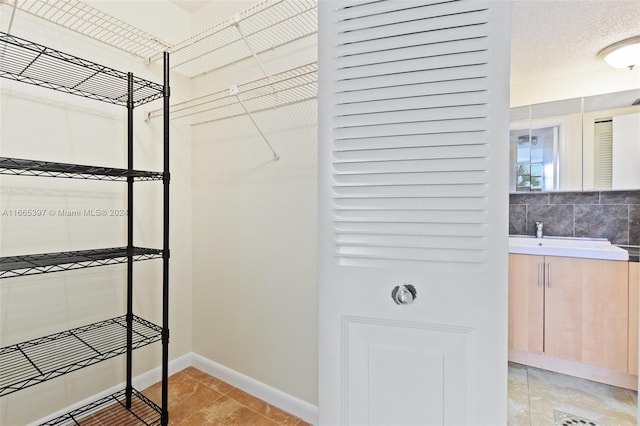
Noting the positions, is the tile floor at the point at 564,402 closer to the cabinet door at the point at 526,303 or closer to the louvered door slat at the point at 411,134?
the cabinet door at the point at 526,303

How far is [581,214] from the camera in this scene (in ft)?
8.26

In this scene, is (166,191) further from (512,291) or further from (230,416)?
(512,291)

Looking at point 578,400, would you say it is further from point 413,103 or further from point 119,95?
point 119,95

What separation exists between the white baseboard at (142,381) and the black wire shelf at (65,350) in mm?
238

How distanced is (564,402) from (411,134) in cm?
216

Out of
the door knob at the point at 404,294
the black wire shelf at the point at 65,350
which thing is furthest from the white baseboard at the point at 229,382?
the door knob at the point at 404,294

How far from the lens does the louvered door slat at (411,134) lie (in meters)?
0.76

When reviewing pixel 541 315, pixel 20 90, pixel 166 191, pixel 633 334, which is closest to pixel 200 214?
pixel 166 191

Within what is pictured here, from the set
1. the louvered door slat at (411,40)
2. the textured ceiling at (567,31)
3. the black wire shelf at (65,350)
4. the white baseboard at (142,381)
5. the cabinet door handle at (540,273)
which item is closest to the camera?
the louvered door slat at (411,40)

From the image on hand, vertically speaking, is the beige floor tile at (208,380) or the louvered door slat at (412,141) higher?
the louvered door slat at (412,141)

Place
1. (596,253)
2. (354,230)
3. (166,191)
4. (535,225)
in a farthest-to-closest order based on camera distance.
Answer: (535,225)
(596,253)
(166,191)
(354,230)

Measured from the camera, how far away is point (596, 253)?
2.08 meters

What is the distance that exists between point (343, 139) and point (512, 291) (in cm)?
214

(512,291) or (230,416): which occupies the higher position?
(512,291)
